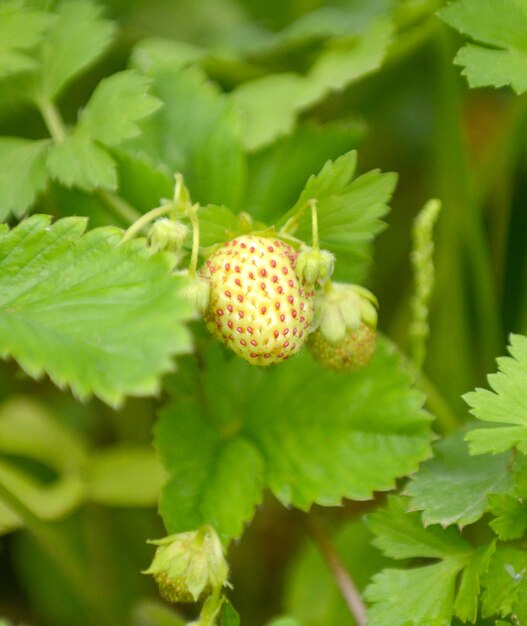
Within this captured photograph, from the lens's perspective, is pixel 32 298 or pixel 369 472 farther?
pixel 369 472

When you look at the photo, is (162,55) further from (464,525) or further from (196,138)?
(464,525)

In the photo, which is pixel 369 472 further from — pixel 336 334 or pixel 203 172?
pixel 203 172

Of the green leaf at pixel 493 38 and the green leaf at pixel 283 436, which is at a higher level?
the green leaf at pixel 493 38

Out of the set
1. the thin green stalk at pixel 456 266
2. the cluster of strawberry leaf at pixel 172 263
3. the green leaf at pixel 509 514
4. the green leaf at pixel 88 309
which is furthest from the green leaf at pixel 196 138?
the green leaf at pixel 509 514

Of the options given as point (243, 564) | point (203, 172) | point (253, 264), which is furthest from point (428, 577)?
point (243, 564)

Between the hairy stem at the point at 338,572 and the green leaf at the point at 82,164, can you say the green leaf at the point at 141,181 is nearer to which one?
the green leaf at the point at 82,164

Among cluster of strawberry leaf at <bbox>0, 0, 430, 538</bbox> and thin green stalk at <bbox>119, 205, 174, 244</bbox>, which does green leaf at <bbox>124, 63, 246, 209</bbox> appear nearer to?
cluster of strawberry leaf at <bbox>0, 0, 430, 538</bbox>
